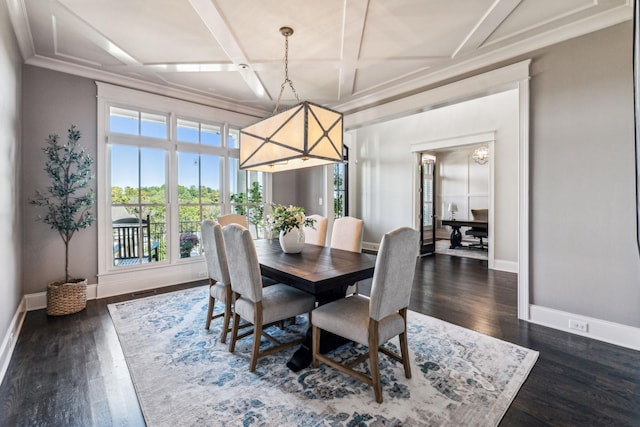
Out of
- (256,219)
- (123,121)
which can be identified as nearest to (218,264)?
(256,219)

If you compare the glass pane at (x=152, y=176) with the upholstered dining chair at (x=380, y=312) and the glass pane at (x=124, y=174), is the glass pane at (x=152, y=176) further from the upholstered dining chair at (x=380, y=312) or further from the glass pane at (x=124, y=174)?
the upholstered dining chair at (x=380, y=312)

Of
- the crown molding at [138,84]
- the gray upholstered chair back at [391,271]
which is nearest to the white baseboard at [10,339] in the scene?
the gray upholstered chair back at [391,271]

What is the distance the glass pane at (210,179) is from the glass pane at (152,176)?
1.82 feet

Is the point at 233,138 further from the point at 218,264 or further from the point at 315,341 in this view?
the point at 315,341

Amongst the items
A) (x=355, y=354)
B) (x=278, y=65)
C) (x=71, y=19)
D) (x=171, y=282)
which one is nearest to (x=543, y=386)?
(x=355, y=354)

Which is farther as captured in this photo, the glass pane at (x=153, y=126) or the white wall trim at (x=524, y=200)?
the glass pane at (x=153, y=126)

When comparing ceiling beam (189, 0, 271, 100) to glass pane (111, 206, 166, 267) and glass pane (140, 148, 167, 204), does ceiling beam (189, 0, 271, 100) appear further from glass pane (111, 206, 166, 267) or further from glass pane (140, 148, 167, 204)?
glass pane (111, 206, 166, 267)

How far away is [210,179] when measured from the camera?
474 cm

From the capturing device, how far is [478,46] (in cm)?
301

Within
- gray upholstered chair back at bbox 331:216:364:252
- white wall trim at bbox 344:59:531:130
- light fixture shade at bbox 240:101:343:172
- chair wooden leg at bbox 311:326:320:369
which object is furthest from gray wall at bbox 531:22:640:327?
chair wooden leg at bbox 311:326:320:369

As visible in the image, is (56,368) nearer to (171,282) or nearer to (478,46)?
(171,282)

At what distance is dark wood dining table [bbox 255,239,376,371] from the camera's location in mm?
1980

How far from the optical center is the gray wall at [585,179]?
2.48 metres

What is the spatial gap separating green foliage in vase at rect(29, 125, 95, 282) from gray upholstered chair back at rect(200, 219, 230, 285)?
1.87 meters
